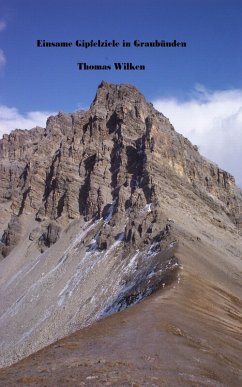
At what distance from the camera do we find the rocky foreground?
763 inches

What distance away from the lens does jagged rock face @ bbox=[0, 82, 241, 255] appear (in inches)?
3359

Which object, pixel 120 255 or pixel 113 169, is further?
pixel 113 169

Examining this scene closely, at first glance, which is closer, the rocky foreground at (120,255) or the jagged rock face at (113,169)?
the rocky foreground at (120,255)

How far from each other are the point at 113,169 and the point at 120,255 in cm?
3254

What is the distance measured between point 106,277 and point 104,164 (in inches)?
1536

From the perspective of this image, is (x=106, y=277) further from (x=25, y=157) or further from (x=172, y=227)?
(x=25, y=157)

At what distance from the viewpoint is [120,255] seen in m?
64.2

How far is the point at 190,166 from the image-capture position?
322 feet

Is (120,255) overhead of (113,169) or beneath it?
beneath

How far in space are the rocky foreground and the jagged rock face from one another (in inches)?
12.5

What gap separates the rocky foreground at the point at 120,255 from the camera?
1938 cm

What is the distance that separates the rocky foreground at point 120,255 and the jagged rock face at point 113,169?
32 cm

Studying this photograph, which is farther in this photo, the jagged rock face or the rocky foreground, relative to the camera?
the jagged rock face

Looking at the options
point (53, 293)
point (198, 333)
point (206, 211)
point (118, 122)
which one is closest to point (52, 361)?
point (198, 333)
